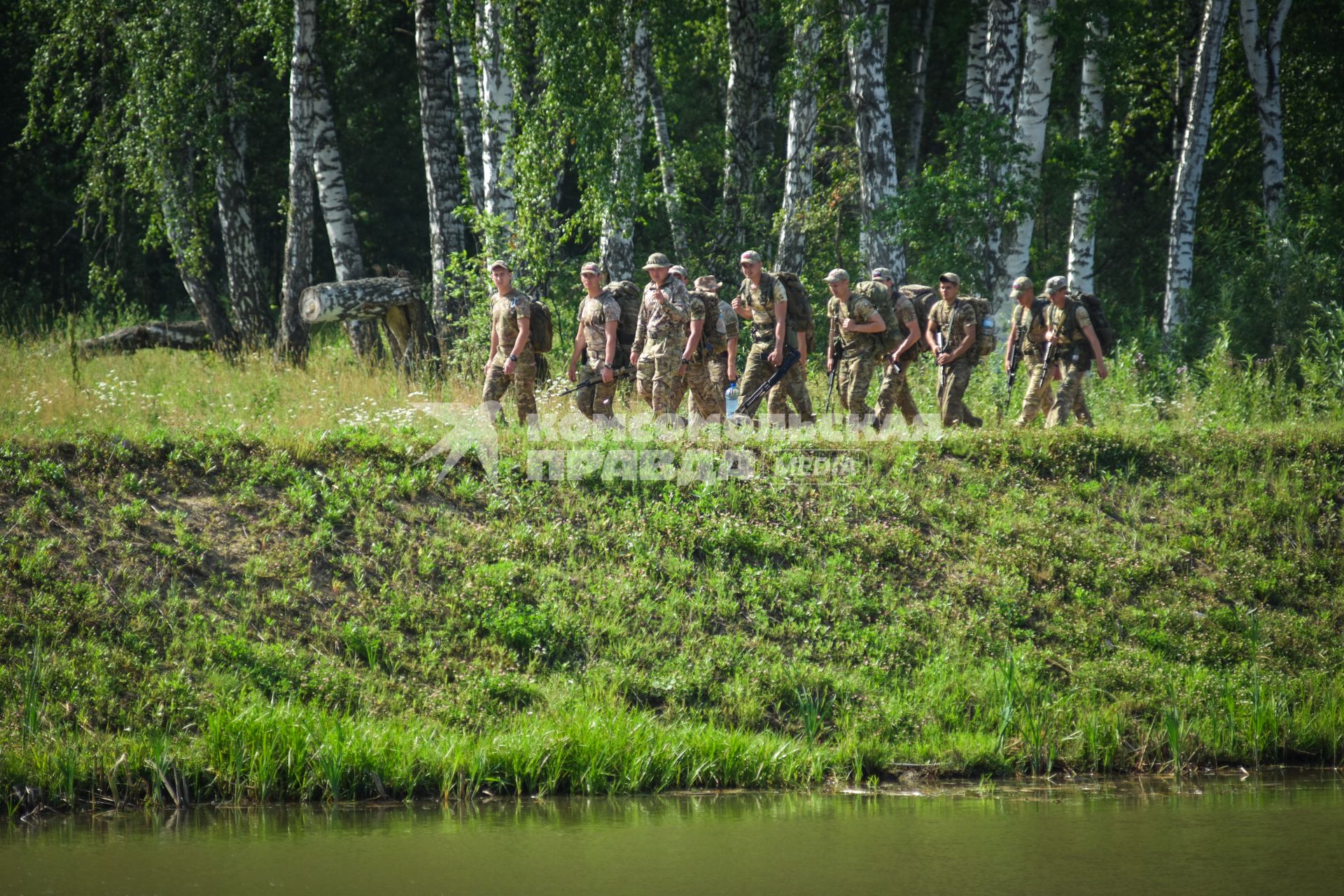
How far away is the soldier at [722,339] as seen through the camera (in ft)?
41.2

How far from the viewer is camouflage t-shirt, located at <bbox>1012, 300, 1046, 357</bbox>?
13.2m

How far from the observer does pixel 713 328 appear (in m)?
12.6

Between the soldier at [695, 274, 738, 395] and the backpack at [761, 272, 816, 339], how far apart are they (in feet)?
1.87

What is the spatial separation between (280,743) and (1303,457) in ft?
31.1

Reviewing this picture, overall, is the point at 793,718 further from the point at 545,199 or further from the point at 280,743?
the point at 545,199

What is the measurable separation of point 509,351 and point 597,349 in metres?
0.85

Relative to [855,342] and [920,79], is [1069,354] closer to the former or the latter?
[855,342]

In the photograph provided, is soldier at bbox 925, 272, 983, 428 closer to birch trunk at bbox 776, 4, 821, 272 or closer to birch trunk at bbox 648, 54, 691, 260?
birch trunk at bbox 776, 4, 821, 272

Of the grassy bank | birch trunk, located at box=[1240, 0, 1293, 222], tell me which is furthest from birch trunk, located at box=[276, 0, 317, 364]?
birch trunk, located at box=[1240, 0, 1293, 222]

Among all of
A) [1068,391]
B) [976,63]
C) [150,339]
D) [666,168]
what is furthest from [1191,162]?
[150,339]

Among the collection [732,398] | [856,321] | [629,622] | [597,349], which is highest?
[856,321]

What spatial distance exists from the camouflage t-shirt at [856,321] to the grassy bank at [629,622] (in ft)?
4.85

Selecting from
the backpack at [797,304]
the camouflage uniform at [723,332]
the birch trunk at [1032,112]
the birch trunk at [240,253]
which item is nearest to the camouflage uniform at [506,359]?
the camouflage uniform at [723,332]

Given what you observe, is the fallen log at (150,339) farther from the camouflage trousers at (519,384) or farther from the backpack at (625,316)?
the backpack at (625,316)
